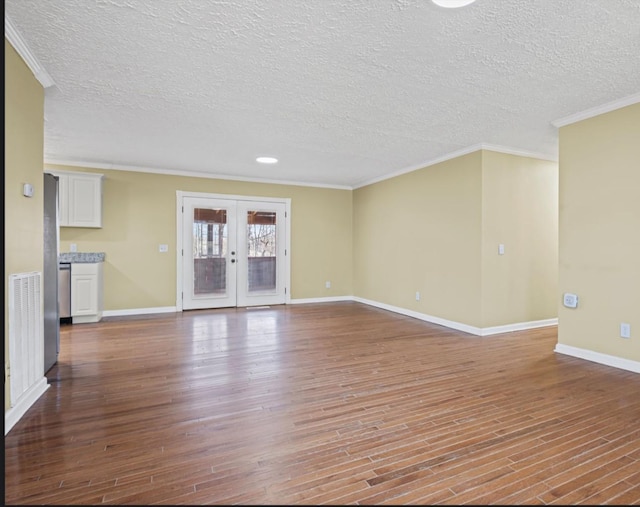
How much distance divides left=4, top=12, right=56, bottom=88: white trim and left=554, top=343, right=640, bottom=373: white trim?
16.8 ft

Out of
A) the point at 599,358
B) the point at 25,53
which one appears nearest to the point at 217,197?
the point at 25,53

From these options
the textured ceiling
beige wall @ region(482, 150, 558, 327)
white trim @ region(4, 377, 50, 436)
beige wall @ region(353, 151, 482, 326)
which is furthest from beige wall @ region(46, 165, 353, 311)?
beige wall @ region(482, 150, 558, 327)

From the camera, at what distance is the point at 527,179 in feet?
15.4

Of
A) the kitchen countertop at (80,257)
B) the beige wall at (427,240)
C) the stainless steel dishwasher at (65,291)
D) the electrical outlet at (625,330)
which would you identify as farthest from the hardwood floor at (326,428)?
the kitchen countertop at (80,257)

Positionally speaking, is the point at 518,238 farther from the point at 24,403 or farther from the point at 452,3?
the point at 24,403

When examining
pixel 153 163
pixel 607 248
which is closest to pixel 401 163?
pixel 607 248

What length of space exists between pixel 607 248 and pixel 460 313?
1835 mm

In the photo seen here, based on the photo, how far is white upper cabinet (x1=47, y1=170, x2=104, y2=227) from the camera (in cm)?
504

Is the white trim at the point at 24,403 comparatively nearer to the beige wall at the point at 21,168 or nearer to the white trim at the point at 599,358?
the beige wall at the point at 21,168

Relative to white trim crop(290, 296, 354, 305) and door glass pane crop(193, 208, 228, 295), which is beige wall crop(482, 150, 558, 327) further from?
door glass pane crop(193, 208, 228, 295)

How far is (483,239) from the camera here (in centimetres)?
437

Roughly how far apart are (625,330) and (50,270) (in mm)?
5101

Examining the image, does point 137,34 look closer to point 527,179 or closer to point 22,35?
point 22,35

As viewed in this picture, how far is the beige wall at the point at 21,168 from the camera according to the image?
6.77 ft
